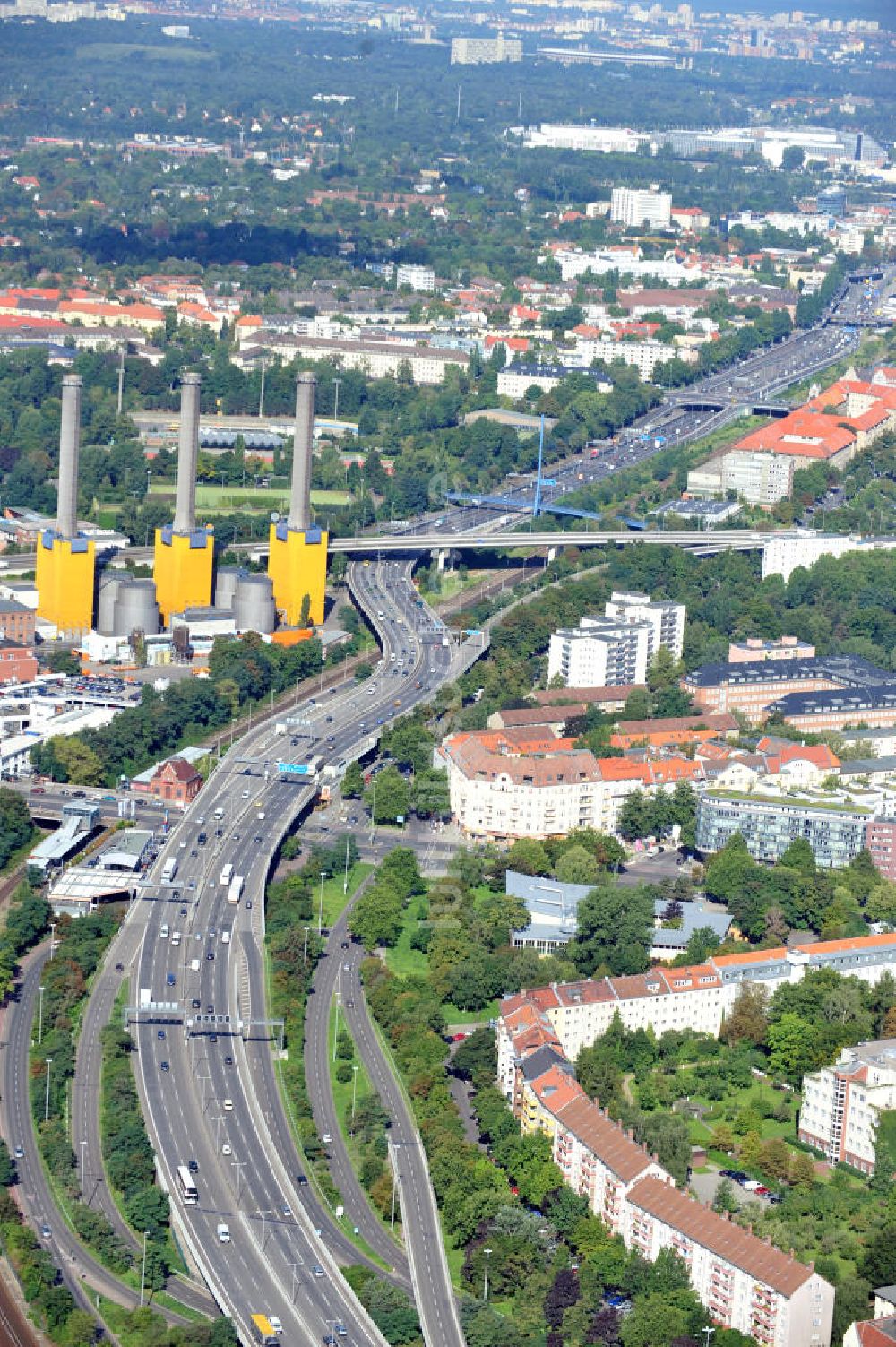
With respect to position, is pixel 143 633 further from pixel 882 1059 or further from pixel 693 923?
pixel 882 1059

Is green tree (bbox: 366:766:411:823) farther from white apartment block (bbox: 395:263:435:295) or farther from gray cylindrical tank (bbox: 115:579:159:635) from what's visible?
white apartment block (bbox: 395:263:435:295)

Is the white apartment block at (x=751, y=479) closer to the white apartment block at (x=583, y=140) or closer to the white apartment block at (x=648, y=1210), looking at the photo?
the white apartment block at (x=648, y=1210)

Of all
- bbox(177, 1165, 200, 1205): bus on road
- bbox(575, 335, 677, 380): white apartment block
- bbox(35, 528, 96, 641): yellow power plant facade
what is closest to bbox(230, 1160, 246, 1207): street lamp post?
bbox(177, 1165, 200, 1205): bus on road

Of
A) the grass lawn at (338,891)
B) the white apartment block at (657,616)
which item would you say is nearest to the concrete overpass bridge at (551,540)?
the white apartment block at (657,616)

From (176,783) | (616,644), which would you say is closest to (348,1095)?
(176,783)

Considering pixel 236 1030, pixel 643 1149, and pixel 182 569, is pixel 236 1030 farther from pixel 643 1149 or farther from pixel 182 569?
pixel 182 569

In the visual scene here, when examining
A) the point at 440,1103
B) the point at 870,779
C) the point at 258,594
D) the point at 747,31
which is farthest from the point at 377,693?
the point at 747,31
